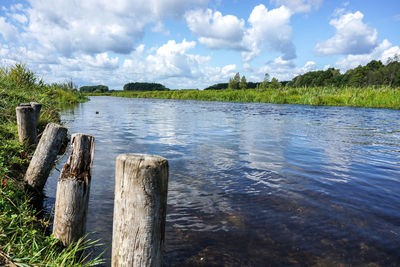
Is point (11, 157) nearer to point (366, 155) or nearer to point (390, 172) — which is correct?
point (390, 172)

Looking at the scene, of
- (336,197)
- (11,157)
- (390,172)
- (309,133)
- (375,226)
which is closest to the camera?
(375,226)

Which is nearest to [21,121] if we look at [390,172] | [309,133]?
[390,172]

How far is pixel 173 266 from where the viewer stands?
2.98 metres

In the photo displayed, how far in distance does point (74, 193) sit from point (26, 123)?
10.3ft

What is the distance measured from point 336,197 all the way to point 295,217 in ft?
4.35

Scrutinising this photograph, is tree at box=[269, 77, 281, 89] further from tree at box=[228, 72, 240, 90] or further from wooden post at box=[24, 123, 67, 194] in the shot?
wooden post at box=[24, 123, 67, 194]

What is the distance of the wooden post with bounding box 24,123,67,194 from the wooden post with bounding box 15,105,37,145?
124cm

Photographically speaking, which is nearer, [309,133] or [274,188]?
[274,188]

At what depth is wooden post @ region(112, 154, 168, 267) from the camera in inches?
77.2

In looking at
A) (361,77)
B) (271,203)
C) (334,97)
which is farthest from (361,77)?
(271,203)

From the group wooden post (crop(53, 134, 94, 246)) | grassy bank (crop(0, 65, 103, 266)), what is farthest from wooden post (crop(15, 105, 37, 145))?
wooden post (crop(53, 134, 94, 246))

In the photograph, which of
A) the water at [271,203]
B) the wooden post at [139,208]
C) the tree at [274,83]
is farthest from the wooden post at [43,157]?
the tree at [274,83]

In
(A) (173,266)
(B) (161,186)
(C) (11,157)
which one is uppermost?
(B) (161,186)

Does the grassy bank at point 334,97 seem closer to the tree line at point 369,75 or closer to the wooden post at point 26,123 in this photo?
the wooden post at point 26,123
